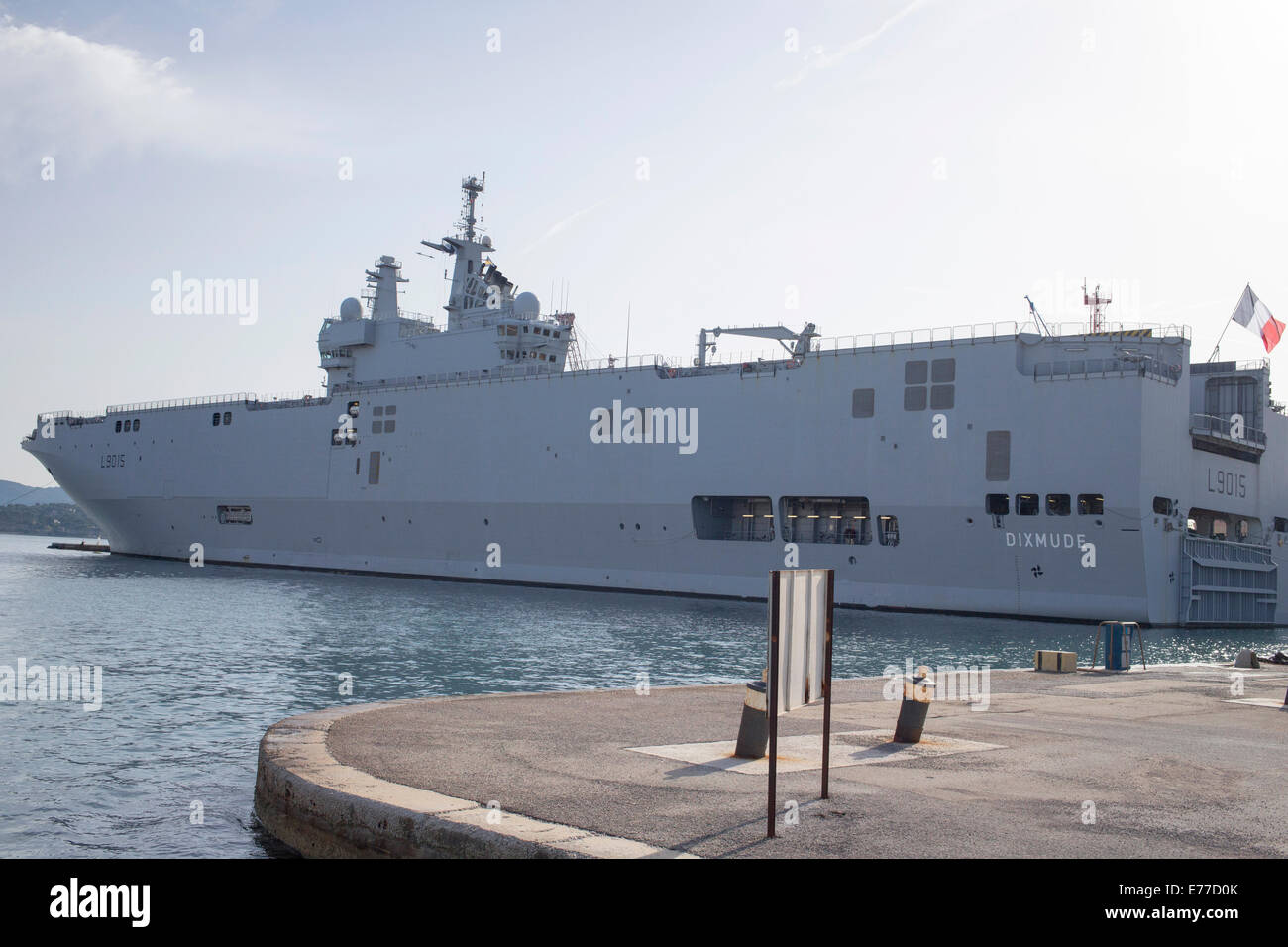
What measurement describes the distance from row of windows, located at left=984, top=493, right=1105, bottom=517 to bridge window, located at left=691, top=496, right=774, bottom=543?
8.69 m

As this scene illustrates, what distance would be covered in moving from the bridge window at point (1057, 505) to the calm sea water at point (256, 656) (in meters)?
3.41

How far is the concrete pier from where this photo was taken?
5.87 metres

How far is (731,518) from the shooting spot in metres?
41.2

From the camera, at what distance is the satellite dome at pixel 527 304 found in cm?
5259

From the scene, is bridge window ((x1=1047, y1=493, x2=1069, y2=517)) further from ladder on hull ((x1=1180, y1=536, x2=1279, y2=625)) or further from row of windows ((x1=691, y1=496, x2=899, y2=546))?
row of windows ((x1=691, y1=496, x2=899, y2=546))

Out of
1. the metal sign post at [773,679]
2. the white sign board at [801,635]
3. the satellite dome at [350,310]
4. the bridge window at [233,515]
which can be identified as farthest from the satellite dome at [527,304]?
the metal sign post at [773,679]

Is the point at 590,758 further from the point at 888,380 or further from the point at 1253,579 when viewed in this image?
the point at 1253,579

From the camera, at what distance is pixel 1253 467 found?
39.8 metres

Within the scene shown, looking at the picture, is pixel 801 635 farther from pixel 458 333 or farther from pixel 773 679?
pixel 458 333

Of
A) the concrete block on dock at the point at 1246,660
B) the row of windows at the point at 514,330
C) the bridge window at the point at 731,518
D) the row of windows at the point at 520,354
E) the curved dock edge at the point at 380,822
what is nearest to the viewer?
the curved dock edge at the point at 380,822

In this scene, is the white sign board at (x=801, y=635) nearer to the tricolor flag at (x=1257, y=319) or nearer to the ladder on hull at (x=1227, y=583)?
the ladder on hull at (x=1227, y=583)
